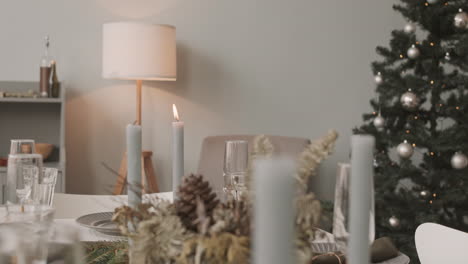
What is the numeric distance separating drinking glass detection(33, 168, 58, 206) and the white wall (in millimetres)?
2285

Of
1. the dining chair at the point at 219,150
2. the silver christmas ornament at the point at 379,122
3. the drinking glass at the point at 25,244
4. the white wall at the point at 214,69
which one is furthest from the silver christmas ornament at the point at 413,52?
the drinking glass at the point at 25,244

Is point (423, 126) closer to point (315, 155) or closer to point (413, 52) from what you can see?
point (413, 52)

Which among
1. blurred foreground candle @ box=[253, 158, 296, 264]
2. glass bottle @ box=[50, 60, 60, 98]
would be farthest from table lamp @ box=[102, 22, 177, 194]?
blurred foreground candle @ box=[253, 158, 296, 264]

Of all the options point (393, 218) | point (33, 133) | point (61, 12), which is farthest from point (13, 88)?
point (393, 218)

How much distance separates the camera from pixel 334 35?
13.3 ft

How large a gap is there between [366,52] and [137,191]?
352 cm

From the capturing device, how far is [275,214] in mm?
378

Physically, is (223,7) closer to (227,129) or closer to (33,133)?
(227,129)

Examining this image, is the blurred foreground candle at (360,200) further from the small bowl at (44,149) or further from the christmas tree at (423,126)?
the small bowl at (44,149)

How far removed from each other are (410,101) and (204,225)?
2584 mm

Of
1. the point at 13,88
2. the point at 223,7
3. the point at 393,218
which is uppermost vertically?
the point at 223,7

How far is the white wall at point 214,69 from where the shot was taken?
12.1ft

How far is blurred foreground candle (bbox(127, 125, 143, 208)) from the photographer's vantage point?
0.79 metres

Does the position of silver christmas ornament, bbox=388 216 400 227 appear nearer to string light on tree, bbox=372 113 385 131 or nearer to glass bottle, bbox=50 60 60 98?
string light on tree, bbox=372 113 385 131
